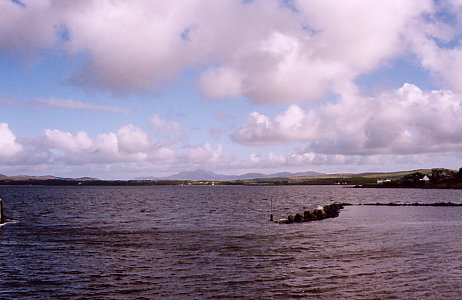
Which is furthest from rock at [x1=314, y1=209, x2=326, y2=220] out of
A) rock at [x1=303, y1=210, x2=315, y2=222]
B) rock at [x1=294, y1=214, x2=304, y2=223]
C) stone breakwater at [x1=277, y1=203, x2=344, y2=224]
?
rock at [x1=294, y1=214, x2=304, y2=223]

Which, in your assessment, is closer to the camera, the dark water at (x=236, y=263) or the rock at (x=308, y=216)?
the dark water at (x=236, y=263)

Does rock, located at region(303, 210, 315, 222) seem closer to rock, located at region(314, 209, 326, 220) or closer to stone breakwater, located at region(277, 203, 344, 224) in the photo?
stone breakwater, located at region(277, 203, 344, 224)

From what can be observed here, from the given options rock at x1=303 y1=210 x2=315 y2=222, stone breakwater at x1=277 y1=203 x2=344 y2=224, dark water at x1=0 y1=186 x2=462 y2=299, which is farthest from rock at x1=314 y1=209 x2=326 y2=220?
dark water at x1=0 y1=186 x2=462 y2=299

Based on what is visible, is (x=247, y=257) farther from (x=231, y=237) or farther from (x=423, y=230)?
(x=423, y=230)

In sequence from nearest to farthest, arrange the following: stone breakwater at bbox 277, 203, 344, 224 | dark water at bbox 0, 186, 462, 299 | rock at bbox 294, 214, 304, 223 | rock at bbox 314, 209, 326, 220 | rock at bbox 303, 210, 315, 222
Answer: dark water at bbox 0, 186, 462, 299
stone breakwater at bbox 277, 203, 344, 224
rock at bbox 294, 214, 304, 223
rock at bbox 303, 210, 315, 222
rock at bbox 314, 209, 326, 220

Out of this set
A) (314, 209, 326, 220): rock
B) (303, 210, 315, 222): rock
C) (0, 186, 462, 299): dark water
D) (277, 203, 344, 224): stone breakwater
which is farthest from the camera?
(314, 209, 326, 220): rock

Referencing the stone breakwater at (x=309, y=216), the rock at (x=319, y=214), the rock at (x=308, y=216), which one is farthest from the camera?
the rock at (x=319, y=214)

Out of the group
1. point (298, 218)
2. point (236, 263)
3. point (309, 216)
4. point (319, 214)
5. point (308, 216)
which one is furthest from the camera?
point (319, 214)

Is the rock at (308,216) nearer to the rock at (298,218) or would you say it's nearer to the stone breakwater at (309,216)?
the stone breakwater at (309,216)

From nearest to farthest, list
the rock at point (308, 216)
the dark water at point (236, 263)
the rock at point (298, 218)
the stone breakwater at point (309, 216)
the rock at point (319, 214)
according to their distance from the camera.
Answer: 1. the dark water at point (236, 263)
2. the stone breakwater at point (309, 216)
3. the rock at point (298, 218)
4. the rock at point (308, 216)
5. the rock at point (319, 214)

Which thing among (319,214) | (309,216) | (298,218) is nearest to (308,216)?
(309,216)

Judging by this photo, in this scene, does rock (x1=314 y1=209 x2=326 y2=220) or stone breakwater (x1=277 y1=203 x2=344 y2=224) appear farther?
rock (x1=314 y1=209 x2=326 y2=220)

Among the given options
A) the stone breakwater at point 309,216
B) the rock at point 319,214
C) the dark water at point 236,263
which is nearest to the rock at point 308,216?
the stone breakwater at point 309,216

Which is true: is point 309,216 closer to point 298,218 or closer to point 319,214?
point 319,214
